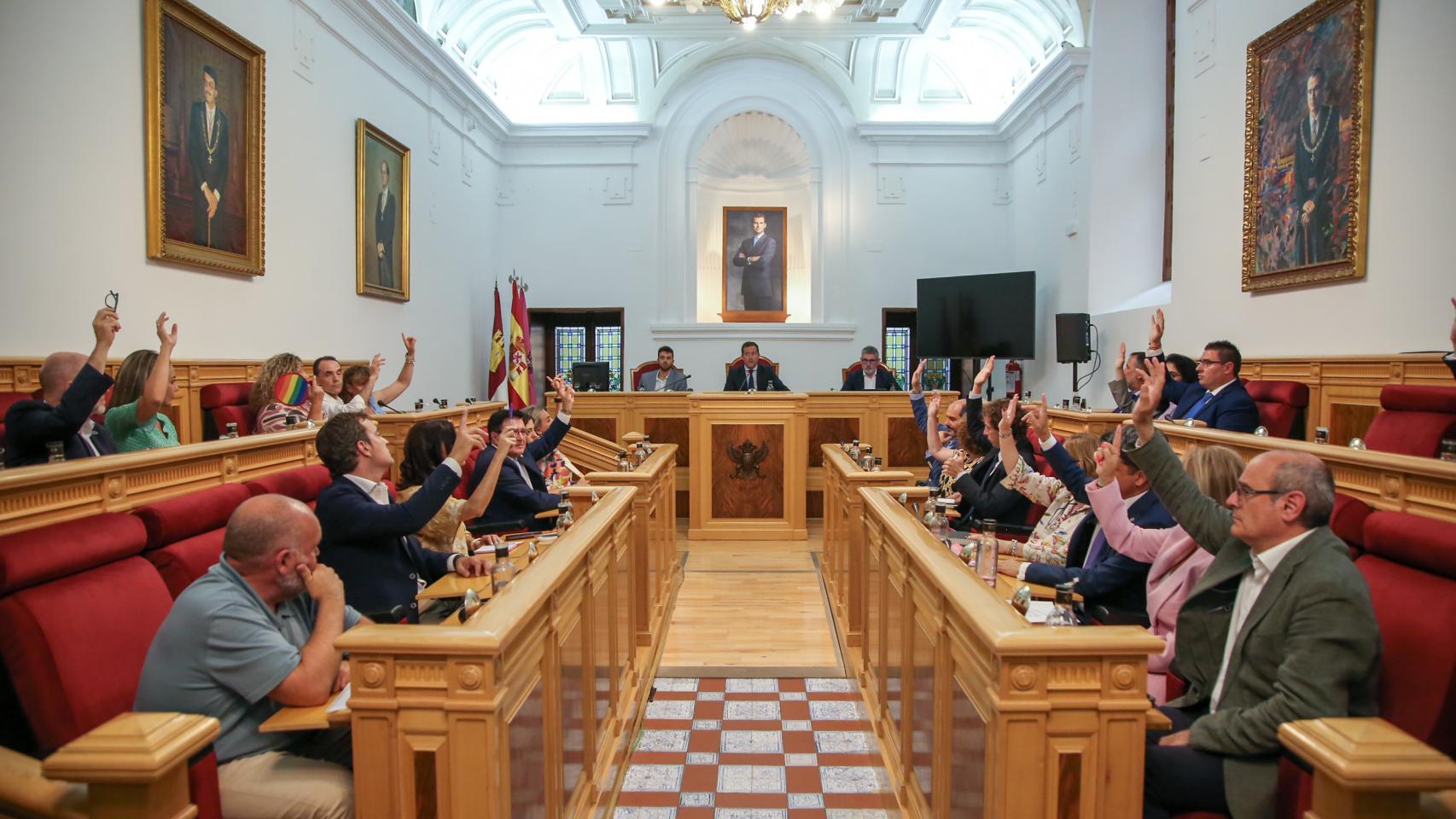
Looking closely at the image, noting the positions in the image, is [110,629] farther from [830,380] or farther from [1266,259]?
[830,380]

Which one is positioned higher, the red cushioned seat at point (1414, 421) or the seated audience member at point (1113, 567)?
the red cushioned seat at point (1414, 421)

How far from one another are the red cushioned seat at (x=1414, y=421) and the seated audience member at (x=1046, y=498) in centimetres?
142

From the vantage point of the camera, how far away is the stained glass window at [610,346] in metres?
12.8

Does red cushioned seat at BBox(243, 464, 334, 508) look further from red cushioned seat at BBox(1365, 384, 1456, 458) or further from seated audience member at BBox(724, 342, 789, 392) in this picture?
seated audience member at BBox(724, 342, 789, 392)

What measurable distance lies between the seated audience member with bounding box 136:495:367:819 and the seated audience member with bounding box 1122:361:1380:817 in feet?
6.69

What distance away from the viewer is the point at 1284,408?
5.66m

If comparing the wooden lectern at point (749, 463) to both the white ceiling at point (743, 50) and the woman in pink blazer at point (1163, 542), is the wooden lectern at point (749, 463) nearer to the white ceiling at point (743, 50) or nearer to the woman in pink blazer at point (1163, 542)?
the woman in pink blazer at point (1163, 542)

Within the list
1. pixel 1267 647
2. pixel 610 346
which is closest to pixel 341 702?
pixel 1267 647

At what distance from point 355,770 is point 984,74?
41.3 ft

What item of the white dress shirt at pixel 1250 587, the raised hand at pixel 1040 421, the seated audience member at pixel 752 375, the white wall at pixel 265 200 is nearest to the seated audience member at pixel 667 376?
the seated audience member at pixel 752 375

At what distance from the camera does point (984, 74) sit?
1216 cm

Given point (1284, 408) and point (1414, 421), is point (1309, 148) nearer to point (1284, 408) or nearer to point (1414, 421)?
point (1284, 408)

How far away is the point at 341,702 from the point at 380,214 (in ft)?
24.7

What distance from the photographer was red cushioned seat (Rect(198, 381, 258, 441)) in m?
5.71
